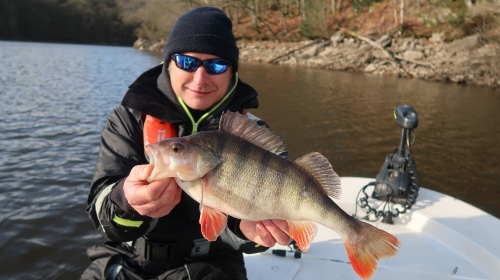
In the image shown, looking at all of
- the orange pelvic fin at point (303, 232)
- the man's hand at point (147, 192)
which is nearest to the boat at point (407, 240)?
the orange pelvic fin at point (303, 232)

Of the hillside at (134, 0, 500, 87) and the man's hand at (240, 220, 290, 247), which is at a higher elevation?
the hillside at (134, 0, 500, 87)

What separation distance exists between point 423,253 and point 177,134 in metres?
2.74

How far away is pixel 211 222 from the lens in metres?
2.06

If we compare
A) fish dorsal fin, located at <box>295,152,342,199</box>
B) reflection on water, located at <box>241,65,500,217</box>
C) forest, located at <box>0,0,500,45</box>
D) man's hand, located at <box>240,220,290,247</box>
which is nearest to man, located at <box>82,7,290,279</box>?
man's hand, located at <box>240,220,290,247</box>

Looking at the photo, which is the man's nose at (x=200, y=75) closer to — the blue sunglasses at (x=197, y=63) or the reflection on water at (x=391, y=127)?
the blue sunglasses at (x=197, y=63)

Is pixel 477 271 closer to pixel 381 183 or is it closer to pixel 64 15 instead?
pixel 381 183

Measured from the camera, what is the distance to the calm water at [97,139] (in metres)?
6.27

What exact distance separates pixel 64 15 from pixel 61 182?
8287cm

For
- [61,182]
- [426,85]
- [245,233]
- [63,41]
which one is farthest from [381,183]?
[63,41]

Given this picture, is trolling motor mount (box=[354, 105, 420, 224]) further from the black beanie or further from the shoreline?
the shoreline

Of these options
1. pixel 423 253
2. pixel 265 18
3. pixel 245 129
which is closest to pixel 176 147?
pixel 245 129

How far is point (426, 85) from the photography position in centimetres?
2417

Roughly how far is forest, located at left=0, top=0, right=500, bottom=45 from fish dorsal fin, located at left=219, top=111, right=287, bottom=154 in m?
27.8

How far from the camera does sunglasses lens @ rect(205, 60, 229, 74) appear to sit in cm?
280
